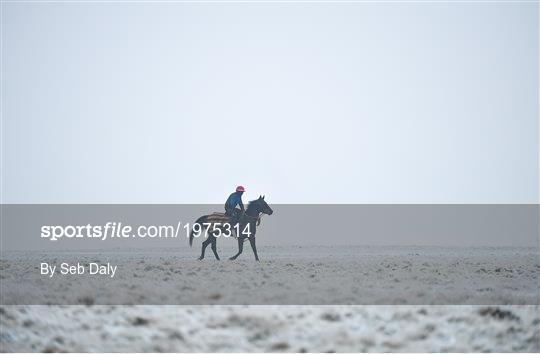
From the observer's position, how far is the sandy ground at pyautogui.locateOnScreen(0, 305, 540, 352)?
40.5 feet

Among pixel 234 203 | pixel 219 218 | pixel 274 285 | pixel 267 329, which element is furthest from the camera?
pixel 219 218

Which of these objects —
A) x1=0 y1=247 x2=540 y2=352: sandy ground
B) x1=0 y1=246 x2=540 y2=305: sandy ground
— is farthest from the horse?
x1=0 y1=247 x2=540 y2=352: sandy ground

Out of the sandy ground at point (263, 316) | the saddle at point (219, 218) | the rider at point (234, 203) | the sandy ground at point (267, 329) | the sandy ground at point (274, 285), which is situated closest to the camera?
the sandy ground at point (267, 329)

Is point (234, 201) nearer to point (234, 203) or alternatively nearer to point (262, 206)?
point (234, 203)

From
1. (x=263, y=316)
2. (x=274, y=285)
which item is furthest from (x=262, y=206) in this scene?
(x=263, y=316)

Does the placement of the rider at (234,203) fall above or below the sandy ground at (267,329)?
above

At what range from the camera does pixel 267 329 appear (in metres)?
12.9

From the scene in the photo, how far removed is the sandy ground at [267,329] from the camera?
12.3 metres

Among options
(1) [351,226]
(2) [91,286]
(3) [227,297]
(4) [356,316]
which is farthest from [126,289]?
(1) [351,226]

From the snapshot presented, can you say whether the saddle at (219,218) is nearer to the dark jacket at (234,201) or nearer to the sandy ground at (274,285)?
the dark jacket at (234,201)

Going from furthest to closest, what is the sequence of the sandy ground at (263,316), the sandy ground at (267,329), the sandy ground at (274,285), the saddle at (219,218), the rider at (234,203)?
the saddle at (219,218) < the rider at (234,203) < the sandy ground at (274,285) < the sandy ground at (263,316) < the sandy ground at (267,329)

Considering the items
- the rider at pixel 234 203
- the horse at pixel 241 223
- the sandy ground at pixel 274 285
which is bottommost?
the sandy ground at pixel 274 285

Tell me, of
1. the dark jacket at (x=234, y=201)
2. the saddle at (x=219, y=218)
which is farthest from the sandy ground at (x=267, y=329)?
the saddle at (x=219, y=218)

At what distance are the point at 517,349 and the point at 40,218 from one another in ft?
545
